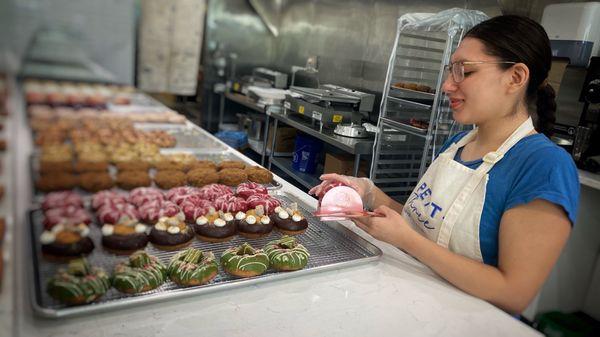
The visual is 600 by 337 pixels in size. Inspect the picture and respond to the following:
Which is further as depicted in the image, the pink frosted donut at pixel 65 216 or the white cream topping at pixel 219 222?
the white cream topping at pixel 219 222

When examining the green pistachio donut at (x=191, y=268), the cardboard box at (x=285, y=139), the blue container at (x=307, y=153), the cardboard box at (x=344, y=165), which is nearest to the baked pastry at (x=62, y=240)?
the green pistachio donut at (x=191, y=268)

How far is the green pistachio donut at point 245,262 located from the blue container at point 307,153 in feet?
9.69

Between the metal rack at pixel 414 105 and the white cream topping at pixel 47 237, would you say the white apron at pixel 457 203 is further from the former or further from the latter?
the metal rack at pixel 414 105

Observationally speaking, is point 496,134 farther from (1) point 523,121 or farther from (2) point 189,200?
(2) point 189,200

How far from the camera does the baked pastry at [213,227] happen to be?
1329 millimetres

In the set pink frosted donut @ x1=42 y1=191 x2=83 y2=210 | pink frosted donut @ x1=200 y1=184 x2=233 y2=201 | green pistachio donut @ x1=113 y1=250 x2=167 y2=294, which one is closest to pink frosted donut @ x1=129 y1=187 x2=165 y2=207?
pink frosted donut @ x1=42 y1=191 x2=83 y2=210

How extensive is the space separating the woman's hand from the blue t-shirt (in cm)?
24

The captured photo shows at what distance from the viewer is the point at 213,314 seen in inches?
38.5

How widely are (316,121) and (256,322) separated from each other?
129 inches

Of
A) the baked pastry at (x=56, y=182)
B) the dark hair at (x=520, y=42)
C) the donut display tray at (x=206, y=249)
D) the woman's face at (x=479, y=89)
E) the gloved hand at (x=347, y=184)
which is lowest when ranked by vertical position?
the donut display tray at (x=206, y=249)

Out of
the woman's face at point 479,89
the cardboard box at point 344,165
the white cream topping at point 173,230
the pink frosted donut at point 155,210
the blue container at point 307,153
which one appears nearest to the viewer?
the pink frosted donut at point 155,210

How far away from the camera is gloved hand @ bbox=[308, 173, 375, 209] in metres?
1.47

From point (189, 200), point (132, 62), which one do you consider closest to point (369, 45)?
point (189, 200)

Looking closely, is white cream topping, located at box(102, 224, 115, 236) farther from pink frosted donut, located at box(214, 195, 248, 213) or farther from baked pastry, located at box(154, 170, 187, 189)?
pink frosted donut, located at box(214, 195, 248, 213)
